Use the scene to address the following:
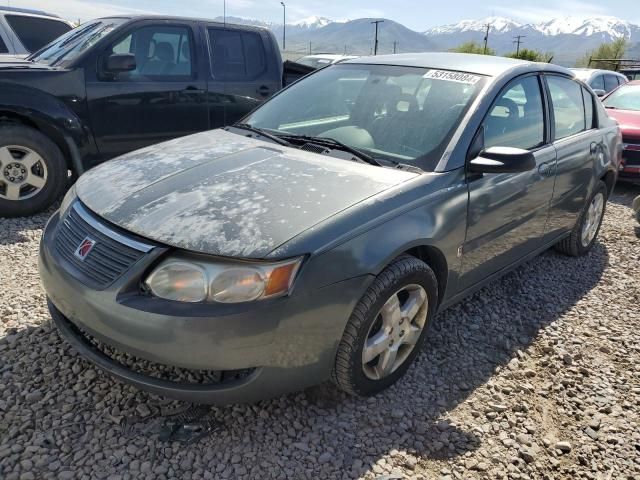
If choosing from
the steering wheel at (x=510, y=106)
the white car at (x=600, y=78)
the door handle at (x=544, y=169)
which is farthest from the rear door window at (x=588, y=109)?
the white car at (x=600, y=78)

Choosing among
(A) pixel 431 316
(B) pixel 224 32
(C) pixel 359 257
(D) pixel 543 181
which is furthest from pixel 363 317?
(B) pixel 224 32

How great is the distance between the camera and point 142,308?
1.99m

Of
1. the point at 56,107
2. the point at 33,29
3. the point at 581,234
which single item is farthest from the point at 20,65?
the point at 581,234

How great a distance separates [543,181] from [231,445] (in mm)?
2543

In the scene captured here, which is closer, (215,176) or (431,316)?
(215,176)

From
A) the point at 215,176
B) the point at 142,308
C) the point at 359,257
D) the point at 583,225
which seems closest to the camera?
the point at 142,308

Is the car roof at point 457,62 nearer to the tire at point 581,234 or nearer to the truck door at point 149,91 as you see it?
the tire at point 581,234

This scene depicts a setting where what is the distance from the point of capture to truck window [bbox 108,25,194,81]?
5.04 meters

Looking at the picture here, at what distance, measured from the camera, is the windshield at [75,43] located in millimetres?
4910

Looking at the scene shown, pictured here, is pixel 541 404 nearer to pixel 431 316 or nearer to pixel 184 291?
pixel 431 316

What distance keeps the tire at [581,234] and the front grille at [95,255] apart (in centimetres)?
365

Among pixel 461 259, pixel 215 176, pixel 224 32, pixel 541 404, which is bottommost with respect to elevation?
pixel 541 404

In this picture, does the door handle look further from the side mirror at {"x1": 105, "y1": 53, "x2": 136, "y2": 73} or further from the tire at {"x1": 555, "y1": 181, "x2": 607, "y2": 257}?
the side mirror at {"x1": 105, "y1": 53, "x2": 136, "y2": 73}

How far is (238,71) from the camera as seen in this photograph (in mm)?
5711
